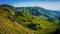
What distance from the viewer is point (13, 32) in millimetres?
101375

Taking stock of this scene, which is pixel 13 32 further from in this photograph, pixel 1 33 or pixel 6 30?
pixel 1 33

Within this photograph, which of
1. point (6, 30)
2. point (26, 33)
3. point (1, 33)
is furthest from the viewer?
point (26, 33)

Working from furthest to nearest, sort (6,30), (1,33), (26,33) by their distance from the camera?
1. (26,33)
2. (6,30)
3. (1,33)

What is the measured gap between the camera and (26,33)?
11206 centimetres

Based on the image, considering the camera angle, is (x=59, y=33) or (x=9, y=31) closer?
→ (x=9, y=31)

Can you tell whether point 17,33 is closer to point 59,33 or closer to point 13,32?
point 13,32

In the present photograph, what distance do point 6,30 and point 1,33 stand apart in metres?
9.96

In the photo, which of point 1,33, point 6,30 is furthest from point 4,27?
point 1,33

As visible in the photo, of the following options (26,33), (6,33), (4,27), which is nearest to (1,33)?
(6,33)

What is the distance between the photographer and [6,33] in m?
95.1

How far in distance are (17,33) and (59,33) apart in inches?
1298

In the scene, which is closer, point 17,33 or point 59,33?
point 17,33

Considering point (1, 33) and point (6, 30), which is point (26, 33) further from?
point (1, 33)

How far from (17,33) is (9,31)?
5.60 metres
